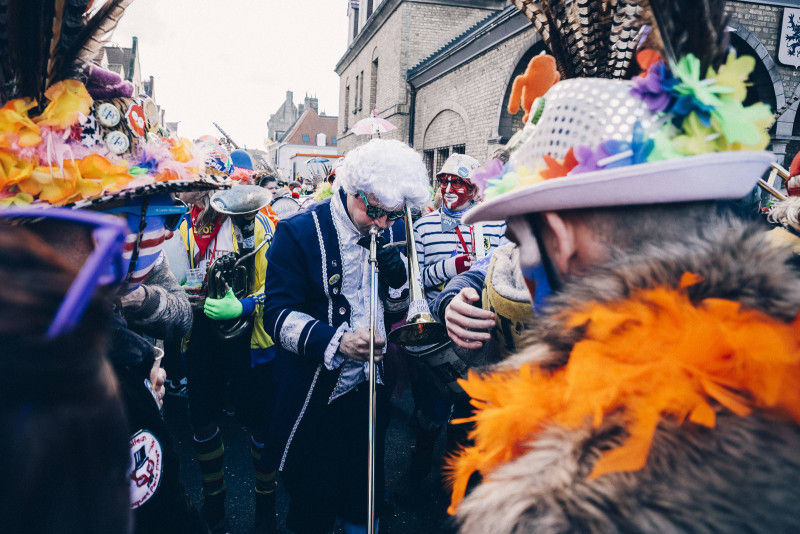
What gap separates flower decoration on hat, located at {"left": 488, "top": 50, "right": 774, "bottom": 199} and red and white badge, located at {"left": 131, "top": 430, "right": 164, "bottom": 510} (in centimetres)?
130

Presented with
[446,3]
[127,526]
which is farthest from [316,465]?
[446,3]

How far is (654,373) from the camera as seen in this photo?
2.43 feet

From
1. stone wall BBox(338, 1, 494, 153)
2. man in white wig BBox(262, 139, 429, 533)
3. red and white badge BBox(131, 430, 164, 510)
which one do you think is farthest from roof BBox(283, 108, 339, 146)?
red and white badge BBox(131, 430, 164, 510)

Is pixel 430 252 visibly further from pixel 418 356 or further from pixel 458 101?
pixel 458 101

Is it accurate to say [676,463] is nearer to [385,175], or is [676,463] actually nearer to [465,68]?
[385,175]

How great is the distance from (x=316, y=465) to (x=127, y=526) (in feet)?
4.98

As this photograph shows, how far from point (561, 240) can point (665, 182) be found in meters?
0.23

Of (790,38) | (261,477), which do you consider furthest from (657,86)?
(790,38)

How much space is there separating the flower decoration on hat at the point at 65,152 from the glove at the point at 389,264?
3.39 feet

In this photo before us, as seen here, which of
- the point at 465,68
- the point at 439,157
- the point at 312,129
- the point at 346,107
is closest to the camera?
the point at 465,68

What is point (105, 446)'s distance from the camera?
24.1 inches

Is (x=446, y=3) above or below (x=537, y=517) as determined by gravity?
above

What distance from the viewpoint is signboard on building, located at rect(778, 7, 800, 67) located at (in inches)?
279

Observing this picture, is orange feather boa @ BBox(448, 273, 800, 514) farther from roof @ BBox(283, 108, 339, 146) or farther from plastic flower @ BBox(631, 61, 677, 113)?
roof @ BBox(283, 108, 339, 146)
